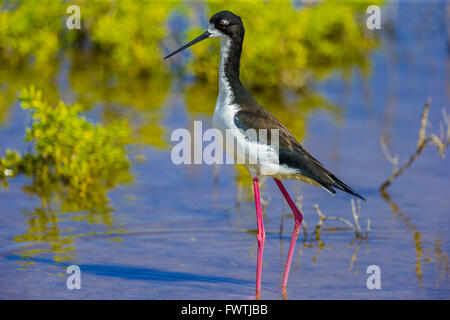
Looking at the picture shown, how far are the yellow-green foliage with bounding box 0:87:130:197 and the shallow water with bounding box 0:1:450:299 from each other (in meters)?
0.24

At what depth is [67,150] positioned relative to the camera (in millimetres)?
8500

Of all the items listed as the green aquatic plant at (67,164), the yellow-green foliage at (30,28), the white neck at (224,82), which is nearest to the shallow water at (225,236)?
the green aquatic plant at (67,164)

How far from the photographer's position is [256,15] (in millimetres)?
13734

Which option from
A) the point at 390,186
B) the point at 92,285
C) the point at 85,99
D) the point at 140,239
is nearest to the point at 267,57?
the point at 85,99

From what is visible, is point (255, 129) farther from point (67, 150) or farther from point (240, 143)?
point (67, 150)

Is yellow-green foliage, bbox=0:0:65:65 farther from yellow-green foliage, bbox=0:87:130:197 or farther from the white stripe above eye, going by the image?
the white stripe above eye

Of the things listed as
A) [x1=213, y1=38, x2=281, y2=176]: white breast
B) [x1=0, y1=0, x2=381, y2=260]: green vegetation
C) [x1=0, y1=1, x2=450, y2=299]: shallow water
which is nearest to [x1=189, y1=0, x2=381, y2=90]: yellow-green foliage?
[x1=0, y1=0, x2=381, y2=260]: green vegetation

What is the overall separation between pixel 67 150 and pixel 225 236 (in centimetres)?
219

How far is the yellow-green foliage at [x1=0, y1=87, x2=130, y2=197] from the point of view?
326 inches

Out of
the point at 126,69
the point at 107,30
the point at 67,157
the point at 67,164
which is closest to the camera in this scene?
the point at 67,164

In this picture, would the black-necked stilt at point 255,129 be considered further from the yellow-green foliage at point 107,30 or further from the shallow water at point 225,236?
the yellow-green foliage at point 107,30

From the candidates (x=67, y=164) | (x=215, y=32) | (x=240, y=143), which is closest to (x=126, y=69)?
(x=67, y=164)

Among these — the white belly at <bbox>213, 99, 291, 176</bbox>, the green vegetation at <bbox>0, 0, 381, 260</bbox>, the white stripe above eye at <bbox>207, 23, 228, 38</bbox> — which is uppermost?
the green vegetation at <bbox>0, 0, 381, 260</bbox>

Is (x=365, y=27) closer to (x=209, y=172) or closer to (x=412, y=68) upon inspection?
(x=412, y=68)
